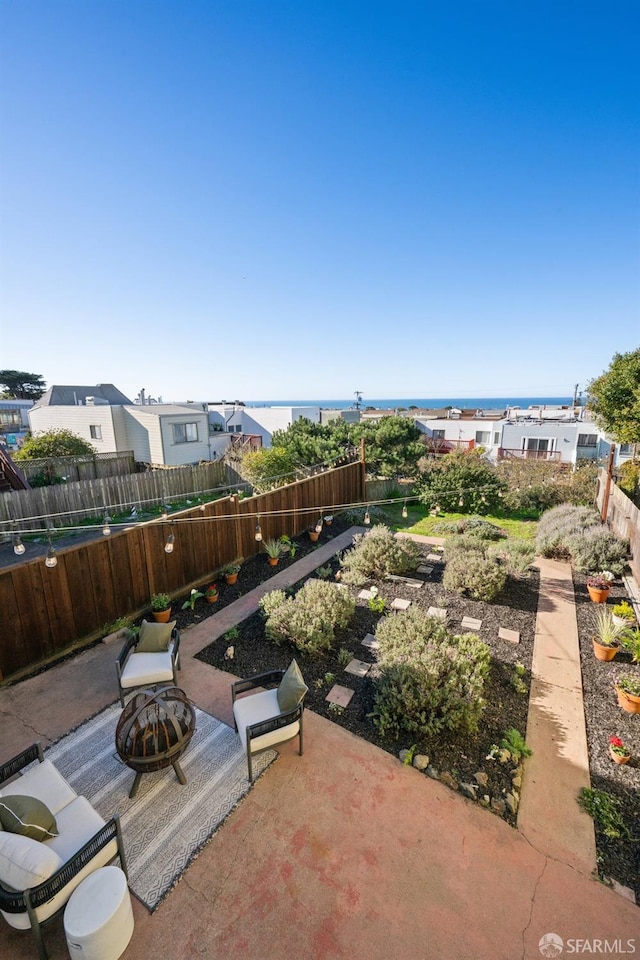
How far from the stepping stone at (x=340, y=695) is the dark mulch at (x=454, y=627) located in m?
0.07

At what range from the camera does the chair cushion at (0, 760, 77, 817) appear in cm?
325

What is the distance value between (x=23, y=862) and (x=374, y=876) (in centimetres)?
263

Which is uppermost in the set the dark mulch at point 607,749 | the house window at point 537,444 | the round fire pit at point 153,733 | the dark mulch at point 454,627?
the house window at point 537,444

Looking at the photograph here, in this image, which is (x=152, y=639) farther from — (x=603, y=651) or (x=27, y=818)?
(x=603, y=651)

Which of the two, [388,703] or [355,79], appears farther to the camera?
[355,79]

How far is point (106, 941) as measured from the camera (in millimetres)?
2469

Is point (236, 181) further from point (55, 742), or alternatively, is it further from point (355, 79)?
point (55, 742)

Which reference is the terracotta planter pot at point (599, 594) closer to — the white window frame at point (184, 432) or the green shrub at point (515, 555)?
the green shrub at point (515, 555)

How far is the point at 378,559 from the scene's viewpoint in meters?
8.69

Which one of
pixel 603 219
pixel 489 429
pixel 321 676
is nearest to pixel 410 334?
pixel 489 429

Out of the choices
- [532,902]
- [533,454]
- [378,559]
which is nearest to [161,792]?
[532,902]

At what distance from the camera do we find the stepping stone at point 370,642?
6.20 meters

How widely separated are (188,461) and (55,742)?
1955cm

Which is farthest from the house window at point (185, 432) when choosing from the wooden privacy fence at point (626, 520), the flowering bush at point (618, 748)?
the flowering bush at point (618, 748)
